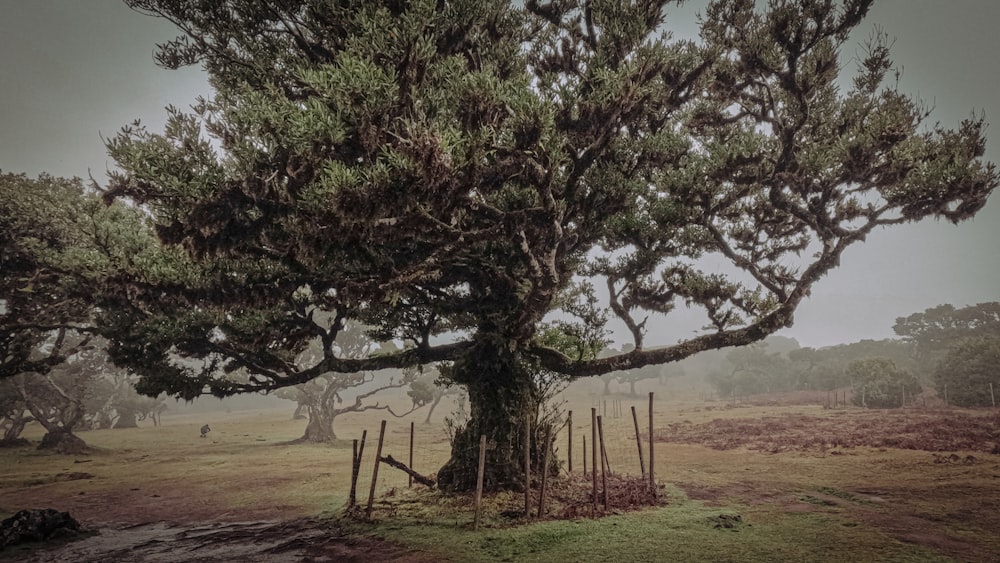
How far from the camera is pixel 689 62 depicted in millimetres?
12070

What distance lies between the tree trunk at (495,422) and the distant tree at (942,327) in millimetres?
73327

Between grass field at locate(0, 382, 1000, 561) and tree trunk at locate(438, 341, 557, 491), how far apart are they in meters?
0.91

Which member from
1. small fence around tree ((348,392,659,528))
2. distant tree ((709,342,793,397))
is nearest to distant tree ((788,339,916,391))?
distant tree ((709,342,793,397))

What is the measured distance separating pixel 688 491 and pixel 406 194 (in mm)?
12944

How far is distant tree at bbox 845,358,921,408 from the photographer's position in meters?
44.2

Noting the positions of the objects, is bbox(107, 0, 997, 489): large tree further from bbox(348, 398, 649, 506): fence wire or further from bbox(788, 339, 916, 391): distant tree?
bbox(788, 339, 916, 391): distant tree

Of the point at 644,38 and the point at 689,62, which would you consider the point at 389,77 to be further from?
the point at 689,62

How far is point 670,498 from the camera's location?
1321 cm

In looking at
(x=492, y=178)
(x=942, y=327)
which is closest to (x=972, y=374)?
(x=942, y=327)

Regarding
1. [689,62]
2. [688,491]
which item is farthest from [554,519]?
[689,62]

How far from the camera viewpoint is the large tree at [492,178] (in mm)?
7883

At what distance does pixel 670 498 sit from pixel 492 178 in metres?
10.6

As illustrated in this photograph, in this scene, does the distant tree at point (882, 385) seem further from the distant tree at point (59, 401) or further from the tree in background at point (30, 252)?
the distant tree at point (59, 401)

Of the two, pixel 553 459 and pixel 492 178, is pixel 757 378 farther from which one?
pixel 492 178
